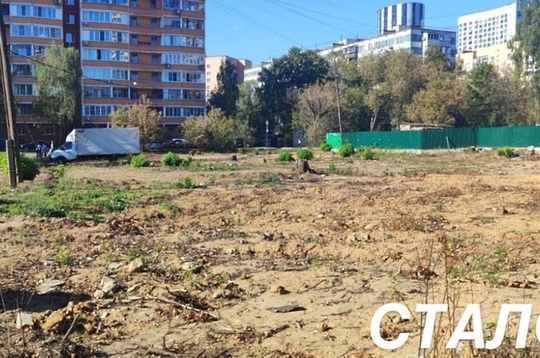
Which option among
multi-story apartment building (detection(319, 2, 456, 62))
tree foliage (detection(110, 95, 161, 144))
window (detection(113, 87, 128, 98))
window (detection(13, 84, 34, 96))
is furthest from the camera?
multi-story apartment building (detection(319, 2, 456, 62))

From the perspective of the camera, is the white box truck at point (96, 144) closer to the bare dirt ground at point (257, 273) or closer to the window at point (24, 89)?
the window at point (24, 89)

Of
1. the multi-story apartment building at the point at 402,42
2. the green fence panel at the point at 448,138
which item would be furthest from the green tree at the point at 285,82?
the green fence panel at the point at 448,138

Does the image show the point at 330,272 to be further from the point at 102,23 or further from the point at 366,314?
the point at 102,23

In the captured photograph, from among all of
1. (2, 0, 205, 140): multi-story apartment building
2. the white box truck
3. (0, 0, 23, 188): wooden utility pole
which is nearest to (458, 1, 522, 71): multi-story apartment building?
(2, 0, 205, 140): multi-story apartment building

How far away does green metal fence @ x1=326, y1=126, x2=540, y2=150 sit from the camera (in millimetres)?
46938

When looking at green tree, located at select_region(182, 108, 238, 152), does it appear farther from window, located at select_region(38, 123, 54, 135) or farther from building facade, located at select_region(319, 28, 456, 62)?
building facade, located at select_region(319, 28, 456, 62)

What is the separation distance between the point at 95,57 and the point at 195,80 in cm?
1385

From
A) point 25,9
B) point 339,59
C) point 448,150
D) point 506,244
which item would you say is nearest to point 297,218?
point 506,244

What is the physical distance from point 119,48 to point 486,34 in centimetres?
9149

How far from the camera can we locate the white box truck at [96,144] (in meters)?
49.0

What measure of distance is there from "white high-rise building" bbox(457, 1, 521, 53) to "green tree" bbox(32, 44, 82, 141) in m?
90.6

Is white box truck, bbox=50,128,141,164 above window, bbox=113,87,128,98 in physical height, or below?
below

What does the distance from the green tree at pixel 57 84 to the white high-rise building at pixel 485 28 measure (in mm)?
90572

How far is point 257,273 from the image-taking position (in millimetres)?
8406
